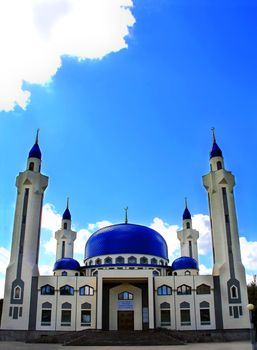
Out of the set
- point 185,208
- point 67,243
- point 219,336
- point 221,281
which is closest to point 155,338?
point 219,336

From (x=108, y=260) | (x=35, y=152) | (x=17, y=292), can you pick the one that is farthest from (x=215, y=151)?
(x=17, y=292)

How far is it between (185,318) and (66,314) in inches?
493

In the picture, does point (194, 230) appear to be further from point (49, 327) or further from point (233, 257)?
point (49, 327)

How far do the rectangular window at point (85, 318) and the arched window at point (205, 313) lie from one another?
11.7 metres

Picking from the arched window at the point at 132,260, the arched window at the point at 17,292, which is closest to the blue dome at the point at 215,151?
the arched window at the point at 132,260

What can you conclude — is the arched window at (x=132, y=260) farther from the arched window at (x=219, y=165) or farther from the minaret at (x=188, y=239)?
the arched window at (x=219, y=165)

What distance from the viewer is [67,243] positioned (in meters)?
55.1

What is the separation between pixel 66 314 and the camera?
3962cm

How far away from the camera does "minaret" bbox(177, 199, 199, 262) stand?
55562 mm

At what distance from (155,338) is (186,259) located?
15963 mm

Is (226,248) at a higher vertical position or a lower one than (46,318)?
higher

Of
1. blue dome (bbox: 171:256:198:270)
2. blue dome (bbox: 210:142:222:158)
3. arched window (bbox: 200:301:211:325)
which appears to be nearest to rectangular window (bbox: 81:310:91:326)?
arched window (bbox: 200:301:211:325)

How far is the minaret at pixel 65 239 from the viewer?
54.8 m

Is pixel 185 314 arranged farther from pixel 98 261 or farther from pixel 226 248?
pixel 98 261
